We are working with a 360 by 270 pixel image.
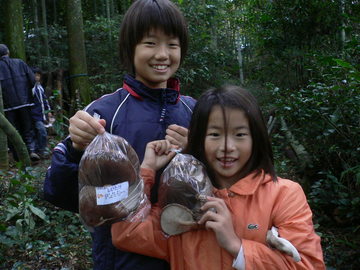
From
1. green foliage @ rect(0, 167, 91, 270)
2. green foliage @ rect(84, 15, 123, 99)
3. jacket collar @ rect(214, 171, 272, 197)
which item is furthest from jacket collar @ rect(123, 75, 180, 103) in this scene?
green foliage @ rect(84, 15, 123, 99)

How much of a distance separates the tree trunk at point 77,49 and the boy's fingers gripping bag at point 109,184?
660 cm

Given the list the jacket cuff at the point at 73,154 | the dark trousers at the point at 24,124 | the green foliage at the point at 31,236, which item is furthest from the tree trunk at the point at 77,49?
the jacket cuff at the point at 73,154

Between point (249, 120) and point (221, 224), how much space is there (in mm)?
478

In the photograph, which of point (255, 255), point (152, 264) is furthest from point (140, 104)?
point (255, 255)

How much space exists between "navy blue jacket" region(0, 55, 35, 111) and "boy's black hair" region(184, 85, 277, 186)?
5.94m

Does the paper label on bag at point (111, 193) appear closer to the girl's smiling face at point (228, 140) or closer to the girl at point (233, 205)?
the girl at point (233, 205)

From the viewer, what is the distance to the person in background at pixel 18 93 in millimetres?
6688

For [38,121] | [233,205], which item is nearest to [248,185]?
[233,205]

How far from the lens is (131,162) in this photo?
1431 mm

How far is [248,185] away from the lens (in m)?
1.57

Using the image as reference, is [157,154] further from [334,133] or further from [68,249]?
[334,133]

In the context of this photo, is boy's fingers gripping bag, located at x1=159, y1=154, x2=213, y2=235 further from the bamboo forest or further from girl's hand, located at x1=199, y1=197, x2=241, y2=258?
the bamboo forest

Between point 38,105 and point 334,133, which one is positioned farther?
point 38,105

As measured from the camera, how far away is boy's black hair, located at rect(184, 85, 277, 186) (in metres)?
1.61
